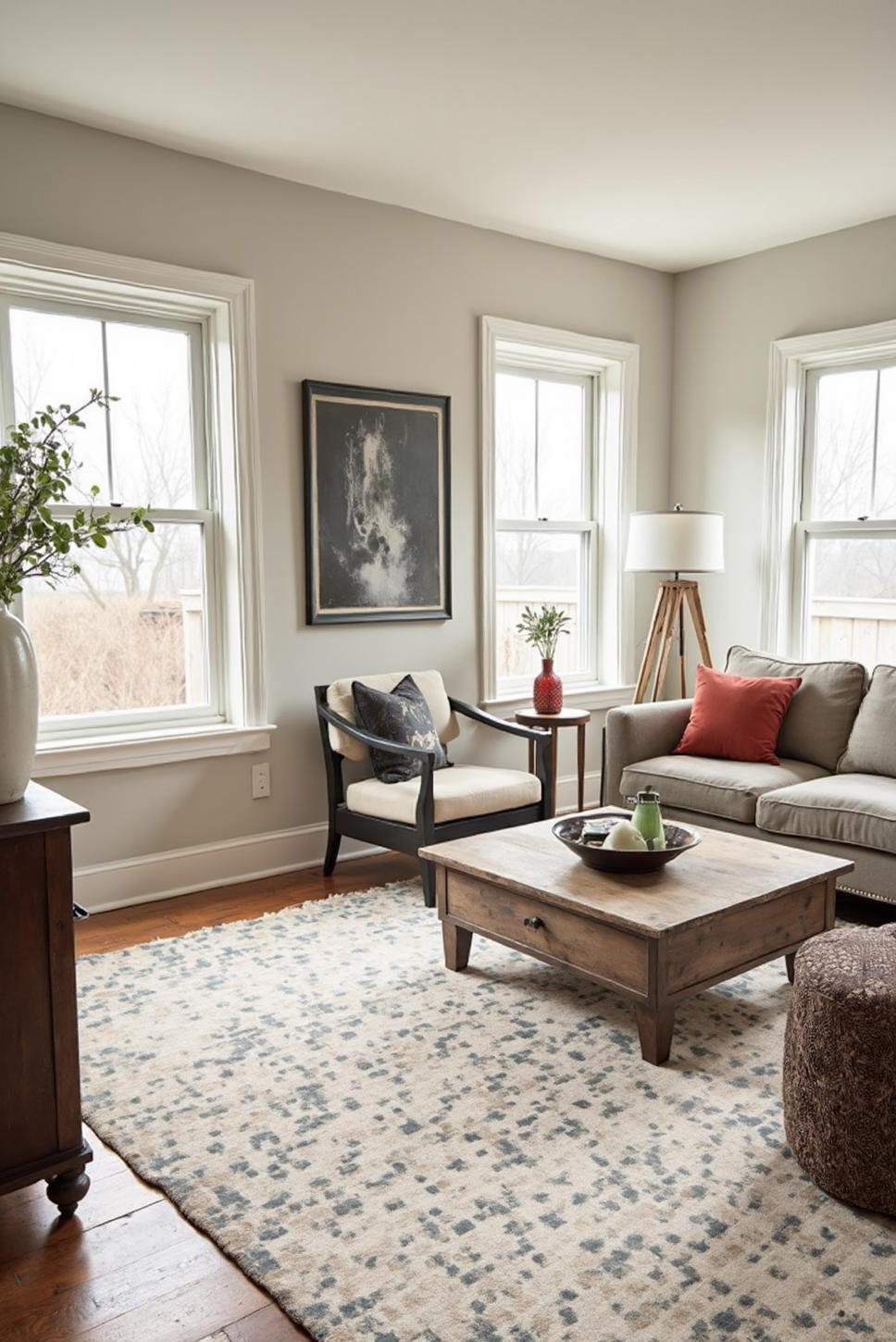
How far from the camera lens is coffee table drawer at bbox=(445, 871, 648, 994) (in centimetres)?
255

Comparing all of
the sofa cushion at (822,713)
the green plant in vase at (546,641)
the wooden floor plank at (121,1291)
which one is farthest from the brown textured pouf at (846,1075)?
the green plant in vase at (546,641)

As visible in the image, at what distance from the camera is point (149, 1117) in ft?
7.59

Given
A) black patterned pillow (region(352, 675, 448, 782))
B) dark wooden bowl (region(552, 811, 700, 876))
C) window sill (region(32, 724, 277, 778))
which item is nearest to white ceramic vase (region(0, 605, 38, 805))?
dark wooden bowl (region(552, 811, 700, 876))

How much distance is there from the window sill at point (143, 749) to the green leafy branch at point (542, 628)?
1405 mm

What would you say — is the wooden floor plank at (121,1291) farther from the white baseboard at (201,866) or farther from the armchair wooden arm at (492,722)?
the armchair wooden arm at (492,722)

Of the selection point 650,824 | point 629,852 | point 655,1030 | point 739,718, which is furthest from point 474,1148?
point 739,718

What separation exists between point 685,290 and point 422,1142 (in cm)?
457

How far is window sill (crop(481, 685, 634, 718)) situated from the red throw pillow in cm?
61

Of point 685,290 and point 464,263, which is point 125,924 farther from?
point 685,290

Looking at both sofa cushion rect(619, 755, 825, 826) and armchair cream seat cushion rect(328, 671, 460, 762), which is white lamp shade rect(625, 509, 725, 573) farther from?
armchair cream seat cushion rect(328, 671, 460, 762)

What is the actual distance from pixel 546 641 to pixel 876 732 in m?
1.55

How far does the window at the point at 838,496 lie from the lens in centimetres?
468

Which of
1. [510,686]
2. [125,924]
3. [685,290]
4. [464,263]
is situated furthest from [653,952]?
[685,290]

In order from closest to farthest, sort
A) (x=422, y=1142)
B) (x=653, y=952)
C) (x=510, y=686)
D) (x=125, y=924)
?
(x=422, y=1142) < (x=653, y=952) < (x=125, y=924) < (x=510, y=686)
